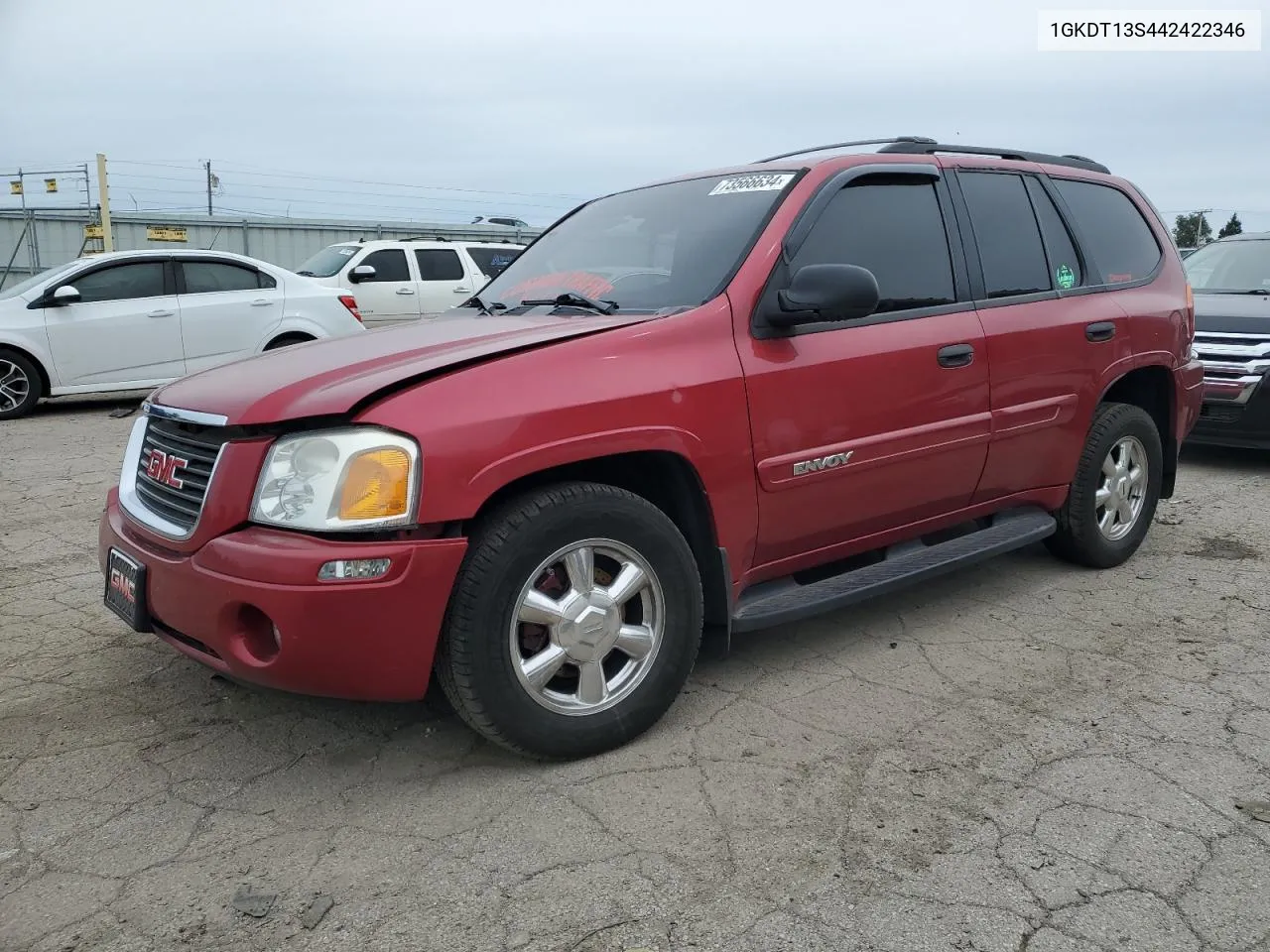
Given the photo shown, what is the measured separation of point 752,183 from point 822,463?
1047 mm

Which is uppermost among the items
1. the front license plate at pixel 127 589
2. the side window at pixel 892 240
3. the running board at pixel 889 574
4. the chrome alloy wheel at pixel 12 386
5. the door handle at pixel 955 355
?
the side window at pixel 892 240

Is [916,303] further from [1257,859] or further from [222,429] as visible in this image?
[222,429]

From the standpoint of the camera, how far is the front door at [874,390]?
10.6 feet

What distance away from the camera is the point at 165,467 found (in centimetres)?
293

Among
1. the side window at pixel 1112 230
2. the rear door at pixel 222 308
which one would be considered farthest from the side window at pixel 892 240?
the rear door at pixel 222 308

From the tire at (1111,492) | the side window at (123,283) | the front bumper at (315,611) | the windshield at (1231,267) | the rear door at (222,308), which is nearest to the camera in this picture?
the front bumper at (315,611)

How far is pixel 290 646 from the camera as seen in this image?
2.53 metres

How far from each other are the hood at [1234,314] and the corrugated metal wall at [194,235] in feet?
43.8

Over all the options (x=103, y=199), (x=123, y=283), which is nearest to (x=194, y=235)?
(x=103, y=199)

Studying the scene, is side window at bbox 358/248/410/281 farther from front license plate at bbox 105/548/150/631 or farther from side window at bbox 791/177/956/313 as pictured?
front license plate at bbox 105/548/150/631

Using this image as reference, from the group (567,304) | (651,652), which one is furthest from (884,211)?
(651,652)

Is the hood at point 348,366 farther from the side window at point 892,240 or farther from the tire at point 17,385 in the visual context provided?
the tire at point 17,385

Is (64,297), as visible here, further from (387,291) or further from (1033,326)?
(1033,326)

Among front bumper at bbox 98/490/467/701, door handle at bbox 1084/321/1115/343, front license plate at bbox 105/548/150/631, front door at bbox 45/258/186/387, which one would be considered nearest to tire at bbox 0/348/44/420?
front door at bbox 45/258/186/387
